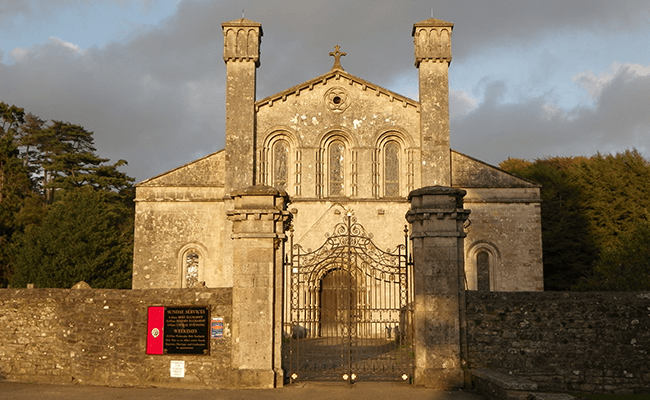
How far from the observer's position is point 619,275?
62.2ft

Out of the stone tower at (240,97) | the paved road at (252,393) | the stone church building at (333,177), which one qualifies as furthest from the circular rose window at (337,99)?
the paved road at (252,393)

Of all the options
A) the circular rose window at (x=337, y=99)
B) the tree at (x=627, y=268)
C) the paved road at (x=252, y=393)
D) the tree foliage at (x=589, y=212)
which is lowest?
the paved road at (x=252, y=393)

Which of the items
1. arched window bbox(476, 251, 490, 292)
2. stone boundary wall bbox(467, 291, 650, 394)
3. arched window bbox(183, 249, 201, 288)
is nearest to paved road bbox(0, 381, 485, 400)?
stone boundary wall bbox(467, 291, 650, 394)

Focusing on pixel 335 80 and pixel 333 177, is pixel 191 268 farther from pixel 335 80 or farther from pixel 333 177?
pixel 335 80

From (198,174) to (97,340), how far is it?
1360 cm

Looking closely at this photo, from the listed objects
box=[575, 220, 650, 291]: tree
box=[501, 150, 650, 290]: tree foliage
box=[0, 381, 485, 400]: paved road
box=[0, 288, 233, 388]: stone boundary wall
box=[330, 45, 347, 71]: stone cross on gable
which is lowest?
box=[0, 381, 485, 400]: paved road

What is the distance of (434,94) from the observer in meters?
25.8

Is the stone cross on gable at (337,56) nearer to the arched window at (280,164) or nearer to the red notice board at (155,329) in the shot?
the arched window at (280,164)

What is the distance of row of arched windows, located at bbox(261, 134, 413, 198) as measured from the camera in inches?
995

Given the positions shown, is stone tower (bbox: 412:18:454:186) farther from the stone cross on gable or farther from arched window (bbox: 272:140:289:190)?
arched window (bbox: 272:140:289:190)

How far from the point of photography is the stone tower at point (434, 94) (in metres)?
25.0

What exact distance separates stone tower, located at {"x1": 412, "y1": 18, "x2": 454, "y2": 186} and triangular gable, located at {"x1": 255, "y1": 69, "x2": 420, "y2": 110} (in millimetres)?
789

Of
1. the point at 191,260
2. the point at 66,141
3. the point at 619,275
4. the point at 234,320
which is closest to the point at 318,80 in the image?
the point at 191,260

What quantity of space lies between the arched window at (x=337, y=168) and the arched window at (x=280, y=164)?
1.85 meters
